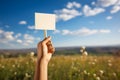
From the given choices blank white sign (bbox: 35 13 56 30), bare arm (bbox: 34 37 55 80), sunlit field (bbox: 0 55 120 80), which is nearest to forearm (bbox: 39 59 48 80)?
bare arm (bbox: 34 37 55 80)

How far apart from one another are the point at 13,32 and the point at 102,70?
91 cm

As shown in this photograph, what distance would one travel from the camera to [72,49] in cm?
260

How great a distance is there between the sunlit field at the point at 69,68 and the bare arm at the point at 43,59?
3.65 feet

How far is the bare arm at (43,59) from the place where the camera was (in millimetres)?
1057

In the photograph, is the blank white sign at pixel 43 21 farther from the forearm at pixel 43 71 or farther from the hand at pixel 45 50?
the forearm at pixel 43 71

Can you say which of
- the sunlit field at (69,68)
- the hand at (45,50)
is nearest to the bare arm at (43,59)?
the hand at (45,50)

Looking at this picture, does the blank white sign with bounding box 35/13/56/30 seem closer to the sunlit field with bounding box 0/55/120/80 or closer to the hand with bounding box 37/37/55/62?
the hand with bounding box 37/37/55/62

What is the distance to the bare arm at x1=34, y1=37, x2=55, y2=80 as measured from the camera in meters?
1.06

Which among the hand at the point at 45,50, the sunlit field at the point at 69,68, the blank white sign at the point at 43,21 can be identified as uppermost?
the blank white sign at the point at 43,21

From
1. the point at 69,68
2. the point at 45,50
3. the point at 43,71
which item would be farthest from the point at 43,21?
the point at 69,68

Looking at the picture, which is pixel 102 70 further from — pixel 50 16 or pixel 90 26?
pixel 50 16

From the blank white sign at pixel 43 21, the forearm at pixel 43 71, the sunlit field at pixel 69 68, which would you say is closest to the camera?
the forearm at pixel 43 71

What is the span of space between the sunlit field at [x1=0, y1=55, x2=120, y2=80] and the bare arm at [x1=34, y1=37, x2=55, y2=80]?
1.11 meters

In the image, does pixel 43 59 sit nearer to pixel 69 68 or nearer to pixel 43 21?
pixel 43 21
